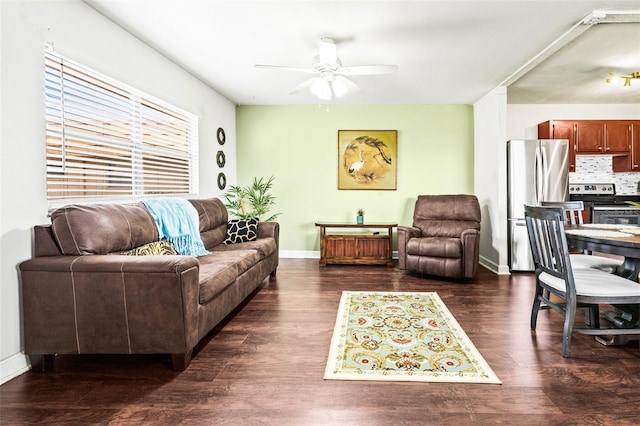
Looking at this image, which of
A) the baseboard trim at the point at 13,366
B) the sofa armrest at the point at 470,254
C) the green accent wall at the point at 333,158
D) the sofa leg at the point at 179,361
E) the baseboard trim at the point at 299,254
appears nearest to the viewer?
the baseboard trim at the point at 13,366

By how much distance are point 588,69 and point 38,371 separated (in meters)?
5.83

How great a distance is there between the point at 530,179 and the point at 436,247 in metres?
1.66

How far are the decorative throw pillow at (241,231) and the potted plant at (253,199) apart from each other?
32.4 inches

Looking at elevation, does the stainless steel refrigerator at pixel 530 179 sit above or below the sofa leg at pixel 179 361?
above

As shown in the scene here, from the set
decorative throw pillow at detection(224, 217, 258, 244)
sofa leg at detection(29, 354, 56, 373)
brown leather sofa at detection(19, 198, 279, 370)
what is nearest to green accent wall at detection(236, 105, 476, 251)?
decorative throw pillow at detection(224, 217, 258, 244)

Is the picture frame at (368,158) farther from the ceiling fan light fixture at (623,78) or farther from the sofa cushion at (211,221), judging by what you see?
the ceiling fan light fixture at (623,78)

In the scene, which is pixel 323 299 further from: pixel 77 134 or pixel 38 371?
pixel 77 134

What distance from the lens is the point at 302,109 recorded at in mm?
5957

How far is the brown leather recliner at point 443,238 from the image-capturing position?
14.1 ft

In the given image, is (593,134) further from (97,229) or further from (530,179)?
(97,229)

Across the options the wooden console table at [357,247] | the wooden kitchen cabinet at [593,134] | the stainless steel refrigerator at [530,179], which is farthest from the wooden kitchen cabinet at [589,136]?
the wooden console table at [357,247]

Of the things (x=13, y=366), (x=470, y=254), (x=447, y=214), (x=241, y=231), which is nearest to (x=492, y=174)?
(x=447, y=214)

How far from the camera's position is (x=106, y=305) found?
214cm

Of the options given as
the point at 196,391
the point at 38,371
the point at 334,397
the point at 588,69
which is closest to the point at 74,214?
the point at 38,371
